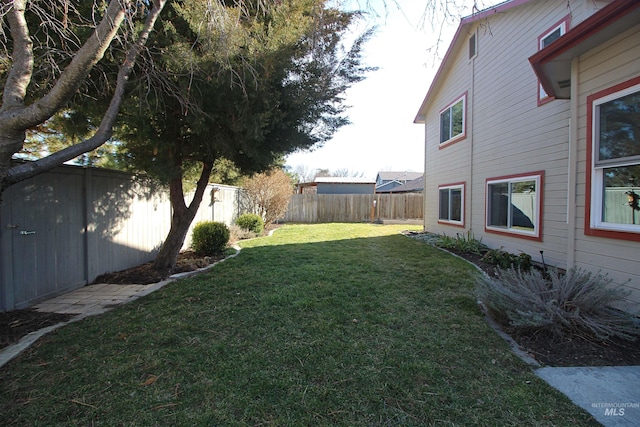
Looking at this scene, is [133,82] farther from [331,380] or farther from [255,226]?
[255,226]

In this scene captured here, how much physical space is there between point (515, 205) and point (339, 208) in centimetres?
1117

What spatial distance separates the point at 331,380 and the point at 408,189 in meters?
24.7

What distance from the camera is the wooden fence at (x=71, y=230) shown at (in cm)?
373

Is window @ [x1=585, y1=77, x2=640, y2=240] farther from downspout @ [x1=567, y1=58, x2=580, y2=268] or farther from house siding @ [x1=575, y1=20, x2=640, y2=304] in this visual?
downspout @ [x1=567, y1=58, x2=580, y2=268]

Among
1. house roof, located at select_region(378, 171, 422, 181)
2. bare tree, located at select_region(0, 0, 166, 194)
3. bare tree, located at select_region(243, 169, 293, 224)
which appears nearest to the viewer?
bare tree, located at select_region(0, 0, 166, 194)

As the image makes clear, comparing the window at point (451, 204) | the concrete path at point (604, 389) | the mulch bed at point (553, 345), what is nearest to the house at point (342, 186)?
the window at point (451, 204)

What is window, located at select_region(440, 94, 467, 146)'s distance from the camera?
880 centimetres

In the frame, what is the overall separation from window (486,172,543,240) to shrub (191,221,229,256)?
6554 mm

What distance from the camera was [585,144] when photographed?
3.71 m

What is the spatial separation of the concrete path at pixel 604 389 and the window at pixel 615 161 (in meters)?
1.64

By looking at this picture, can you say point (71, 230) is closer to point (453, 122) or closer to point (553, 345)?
point (553, 345)

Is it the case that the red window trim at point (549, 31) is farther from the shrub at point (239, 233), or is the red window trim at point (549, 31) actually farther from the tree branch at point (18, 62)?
the shrub at point (239, 233)

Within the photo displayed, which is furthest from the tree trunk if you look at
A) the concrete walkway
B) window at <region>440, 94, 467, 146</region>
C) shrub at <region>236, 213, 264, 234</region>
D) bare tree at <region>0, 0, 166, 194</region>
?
window at <region>440, 94, 467, 146</region>

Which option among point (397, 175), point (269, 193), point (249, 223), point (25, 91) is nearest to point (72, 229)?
point (25, 91)
